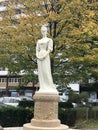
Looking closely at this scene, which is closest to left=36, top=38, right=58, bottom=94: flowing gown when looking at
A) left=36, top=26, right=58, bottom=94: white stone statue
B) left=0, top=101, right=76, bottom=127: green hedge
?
left=36, top=26, right=58, bottom=94: white stone statue

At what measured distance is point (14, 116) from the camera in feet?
69.1

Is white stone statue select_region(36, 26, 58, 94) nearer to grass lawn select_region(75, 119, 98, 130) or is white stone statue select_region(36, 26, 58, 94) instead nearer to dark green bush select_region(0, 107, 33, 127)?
dark green bush select_region(0, 107, 33, 127)

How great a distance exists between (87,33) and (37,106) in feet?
26.0

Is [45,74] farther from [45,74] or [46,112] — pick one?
[46,112]

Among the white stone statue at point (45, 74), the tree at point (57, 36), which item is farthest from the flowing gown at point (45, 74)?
the tree at point (57, 36)

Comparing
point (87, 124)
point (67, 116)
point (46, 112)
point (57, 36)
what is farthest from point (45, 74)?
point (87, 124)

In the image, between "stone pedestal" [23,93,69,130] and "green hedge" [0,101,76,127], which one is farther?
"green hedge" [0,101,76,127]

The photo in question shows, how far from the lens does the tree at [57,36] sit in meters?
22.5

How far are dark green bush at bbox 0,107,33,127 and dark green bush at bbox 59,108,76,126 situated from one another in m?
1.84

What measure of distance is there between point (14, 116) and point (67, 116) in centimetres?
304

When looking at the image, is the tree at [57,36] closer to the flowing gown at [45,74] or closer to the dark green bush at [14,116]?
the dark green bush at [14,116]

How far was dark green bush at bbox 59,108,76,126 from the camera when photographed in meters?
21.8

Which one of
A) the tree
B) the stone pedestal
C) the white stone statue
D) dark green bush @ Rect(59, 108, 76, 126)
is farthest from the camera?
the tree

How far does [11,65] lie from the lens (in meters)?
23.5
